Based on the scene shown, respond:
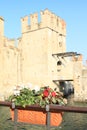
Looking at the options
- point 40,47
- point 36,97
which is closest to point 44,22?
point 40,47

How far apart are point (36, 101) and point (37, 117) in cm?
30

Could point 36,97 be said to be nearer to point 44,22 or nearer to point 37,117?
point 37,117

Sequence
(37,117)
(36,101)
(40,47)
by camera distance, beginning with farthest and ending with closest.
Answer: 1. (40,47)
2. (36,101)
3. (37,117)

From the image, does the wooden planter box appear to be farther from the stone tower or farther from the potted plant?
the stone tower

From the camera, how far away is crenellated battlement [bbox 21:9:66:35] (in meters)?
33.5

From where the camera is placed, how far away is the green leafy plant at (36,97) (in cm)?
429

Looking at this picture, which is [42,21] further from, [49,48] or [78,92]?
[78,92]

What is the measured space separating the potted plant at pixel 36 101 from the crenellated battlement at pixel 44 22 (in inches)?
1147

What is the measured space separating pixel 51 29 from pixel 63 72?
5489 millimetres

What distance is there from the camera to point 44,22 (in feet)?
110

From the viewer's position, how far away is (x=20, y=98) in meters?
4.42

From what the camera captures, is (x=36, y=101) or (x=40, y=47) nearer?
(x=36, y=101)

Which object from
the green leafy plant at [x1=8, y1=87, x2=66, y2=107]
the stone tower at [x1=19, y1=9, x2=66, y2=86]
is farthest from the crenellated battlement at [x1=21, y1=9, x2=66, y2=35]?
the green leafy plant at [x1=8, y1=87, x2=66, y2=107]

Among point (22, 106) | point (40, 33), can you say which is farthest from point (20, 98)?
point (40, 33)
